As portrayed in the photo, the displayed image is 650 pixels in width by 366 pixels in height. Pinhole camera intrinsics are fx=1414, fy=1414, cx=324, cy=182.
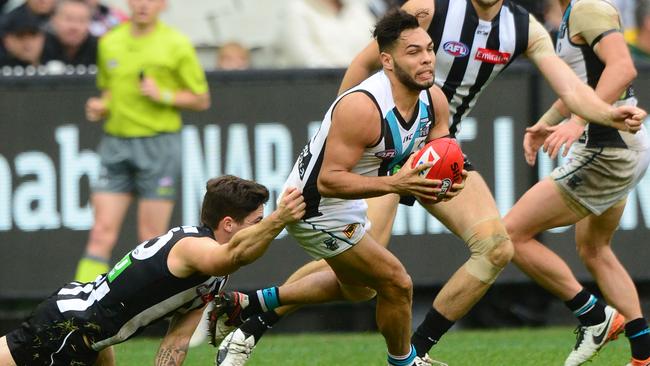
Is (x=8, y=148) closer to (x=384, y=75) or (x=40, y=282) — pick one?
(x=40, y=282)

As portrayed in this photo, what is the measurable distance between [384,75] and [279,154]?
405 cm

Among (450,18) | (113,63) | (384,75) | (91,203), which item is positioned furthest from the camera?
(91,203)

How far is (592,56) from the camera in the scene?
26.2 ft

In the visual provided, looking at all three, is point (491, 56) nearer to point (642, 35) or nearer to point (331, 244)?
point (331, 244)

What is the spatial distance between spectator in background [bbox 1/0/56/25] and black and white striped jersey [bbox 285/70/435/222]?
5571mm

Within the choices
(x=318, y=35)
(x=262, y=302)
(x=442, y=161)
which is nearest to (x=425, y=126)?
(x=442, y=161)

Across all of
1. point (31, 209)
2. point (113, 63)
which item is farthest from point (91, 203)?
point (113, 63)

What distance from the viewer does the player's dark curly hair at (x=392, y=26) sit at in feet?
22.9

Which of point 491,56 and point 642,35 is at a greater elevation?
point 491,56

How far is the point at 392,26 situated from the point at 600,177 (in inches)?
71.3

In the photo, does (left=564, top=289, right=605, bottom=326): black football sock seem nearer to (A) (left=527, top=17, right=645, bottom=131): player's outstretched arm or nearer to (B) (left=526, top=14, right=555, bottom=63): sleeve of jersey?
(A) (left=527, top=17, right=645, bottom=131): player's outstretched arm

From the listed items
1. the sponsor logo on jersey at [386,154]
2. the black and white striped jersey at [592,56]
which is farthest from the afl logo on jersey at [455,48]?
the sponsor logo on jersey at [386,154]

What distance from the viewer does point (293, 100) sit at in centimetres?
1112

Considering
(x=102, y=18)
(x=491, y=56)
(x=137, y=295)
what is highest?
(x=491, y=56)
